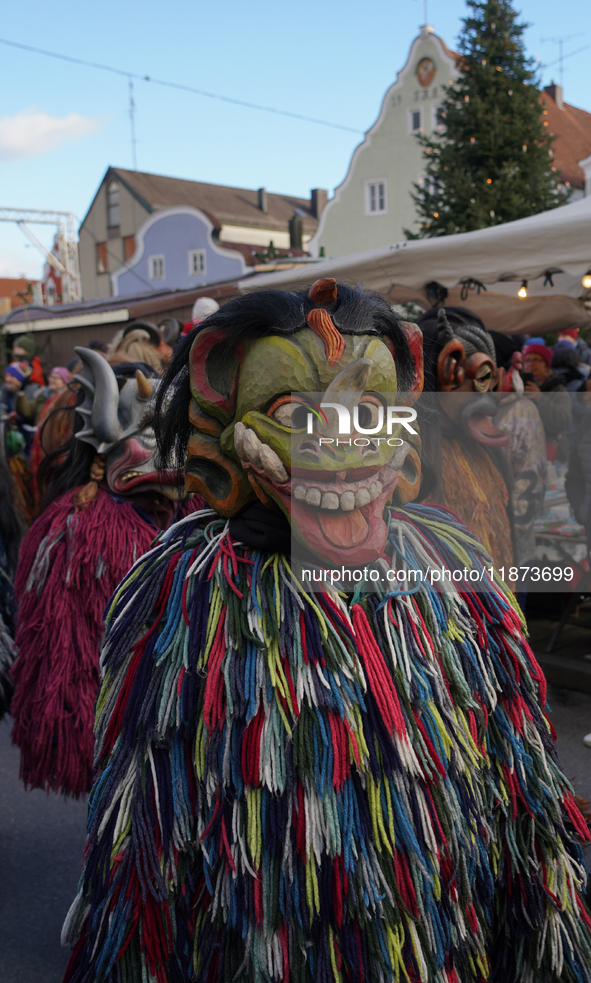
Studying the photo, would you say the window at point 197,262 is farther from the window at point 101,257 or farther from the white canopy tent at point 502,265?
the white canopy tent at point 502,265

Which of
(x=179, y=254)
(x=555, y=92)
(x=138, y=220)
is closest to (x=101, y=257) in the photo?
(x=138, y=220)

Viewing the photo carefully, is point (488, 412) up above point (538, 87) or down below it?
below

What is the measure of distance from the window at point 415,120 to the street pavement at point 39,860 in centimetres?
2097

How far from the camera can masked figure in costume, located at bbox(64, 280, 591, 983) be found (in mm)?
1035

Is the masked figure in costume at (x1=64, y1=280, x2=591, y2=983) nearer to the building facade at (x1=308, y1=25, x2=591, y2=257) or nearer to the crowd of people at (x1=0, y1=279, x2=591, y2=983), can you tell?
the crowd of people at (x1=0, y1=279, x2=591, y2=983)

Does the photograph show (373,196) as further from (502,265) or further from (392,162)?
(502,265)

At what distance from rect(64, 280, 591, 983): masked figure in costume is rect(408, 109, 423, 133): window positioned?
22.5 meters

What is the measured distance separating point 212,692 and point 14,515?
1.71 metres

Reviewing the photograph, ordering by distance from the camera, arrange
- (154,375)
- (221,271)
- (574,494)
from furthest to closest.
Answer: (221,271)
(574,494)
(154,375)

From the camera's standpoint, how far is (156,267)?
2448 centimetres

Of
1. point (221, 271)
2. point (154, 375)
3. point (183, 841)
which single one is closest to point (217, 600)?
point (183, 841)

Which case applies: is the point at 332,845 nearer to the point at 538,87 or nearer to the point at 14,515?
the point at 14,515

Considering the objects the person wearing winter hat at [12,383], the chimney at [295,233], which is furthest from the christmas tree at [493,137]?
the chimney at [295,233]

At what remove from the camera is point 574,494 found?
4.48 meters
